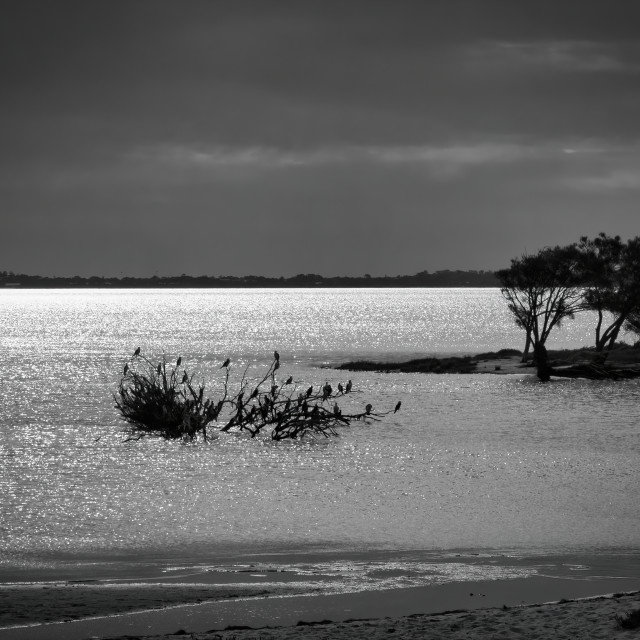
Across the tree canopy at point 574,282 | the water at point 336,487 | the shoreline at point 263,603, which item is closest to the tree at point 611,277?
the tree canopy at point 574,282

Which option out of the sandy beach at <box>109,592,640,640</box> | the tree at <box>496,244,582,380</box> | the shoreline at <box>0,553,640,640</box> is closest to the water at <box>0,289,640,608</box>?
the shoreline at <box>0,553,640,640</box>

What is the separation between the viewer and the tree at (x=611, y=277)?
2889 inches

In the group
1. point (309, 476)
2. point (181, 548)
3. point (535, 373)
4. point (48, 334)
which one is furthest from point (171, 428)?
point (48, 334)

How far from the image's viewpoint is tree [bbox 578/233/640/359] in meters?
73.4

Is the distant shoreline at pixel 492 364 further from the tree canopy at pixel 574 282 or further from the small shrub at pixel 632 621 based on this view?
the small shrub at pixel 632 621

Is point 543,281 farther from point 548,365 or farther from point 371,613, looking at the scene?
point 371,613

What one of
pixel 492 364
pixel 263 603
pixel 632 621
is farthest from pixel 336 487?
pixel 492 364

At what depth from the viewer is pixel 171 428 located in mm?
36125

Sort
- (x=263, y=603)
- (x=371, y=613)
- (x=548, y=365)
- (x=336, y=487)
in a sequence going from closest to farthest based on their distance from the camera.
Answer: (x=371, y=613) → (x=263, y=603) → (x=336, y=487) → (x=548, y=365)

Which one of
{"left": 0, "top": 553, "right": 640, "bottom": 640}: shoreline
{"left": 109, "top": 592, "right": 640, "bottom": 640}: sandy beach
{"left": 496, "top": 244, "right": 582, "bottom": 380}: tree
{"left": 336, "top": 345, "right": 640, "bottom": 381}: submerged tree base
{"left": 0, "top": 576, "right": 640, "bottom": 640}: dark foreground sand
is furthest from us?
{"left": 496, "top": 244, "right": 582, "bottom": 380}: tree

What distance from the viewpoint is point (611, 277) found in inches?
2950

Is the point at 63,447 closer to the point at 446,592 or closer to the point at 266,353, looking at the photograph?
the point at 446,592

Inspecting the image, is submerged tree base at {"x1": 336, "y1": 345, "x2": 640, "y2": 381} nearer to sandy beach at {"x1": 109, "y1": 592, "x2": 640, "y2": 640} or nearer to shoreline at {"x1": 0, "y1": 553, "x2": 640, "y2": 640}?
shoreline at {"x1": 0, "y1": 553, "x2": 640, "y2": 640}

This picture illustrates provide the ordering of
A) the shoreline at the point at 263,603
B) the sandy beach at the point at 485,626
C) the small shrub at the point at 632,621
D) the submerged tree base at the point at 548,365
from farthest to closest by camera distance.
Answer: the submerged tree base at the point at 548,365
the shoreline at the point at 263,603
the sandy beach at the point at 485,626
the small shrub at the point at 632,621
